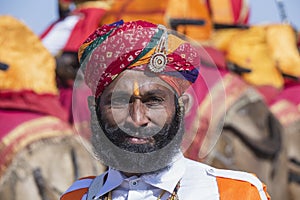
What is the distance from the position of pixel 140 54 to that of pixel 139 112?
0.33 ft

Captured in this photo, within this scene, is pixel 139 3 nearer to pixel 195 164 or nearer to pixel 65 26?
pixel 65 26

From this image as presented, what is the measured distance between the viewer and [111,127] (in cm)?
173

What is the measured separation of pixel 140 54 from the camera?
5.68ft

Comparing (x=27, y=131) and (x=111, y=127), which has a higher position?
(x=111, y=127)

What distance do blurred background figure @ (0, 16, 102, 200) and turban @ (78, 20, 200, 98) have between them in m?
2.00

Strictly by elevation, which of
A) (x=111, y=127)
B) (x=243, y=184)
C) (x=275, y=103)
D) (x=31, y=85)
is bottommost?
(x=275, y=103)

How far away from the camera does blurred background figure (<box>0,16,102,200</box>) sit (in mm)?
3748

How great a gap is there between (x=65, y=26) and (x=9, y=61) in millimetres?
805

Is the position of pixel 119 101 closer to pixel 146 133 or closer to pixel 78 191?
pixel 146 133

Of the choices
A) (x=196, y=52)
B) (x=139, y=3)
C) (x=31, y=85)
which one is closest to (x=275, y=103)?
(x=139, y=3)

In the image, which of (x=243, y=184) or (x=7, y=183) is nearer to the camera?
(x=243, y=184)

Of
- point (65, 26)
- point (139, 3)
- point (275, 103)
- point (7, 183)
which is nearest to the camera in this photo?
point (7, 183)

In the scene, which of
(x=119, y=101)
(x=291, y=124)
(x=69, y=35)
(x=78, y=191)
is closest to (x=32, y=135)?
(x=69, y=35)

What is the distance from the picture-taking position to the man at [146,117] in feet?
5.63
